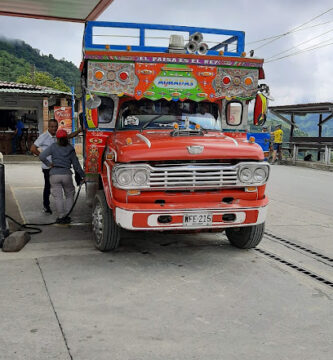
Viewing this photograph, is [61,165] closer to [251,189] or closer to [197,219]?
[197,219]

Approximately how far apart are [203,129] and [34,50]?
69.8 m

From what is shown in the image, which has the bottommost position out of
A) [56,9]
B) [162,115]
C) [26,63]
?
[162,115]

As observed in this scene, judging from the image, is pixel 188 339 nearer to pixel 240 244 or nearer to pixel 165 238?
Result: pixel 240 244

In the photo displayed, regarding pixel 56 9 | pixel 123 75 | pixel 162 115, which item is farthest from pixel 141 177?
pixel 56 9

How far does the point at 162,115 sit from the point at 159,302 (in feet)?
9.95

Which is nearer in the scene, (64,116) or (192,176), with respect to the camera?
(192,176)

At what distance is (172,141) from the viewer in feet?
17.0

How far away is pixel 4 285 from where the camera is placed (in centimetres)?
449

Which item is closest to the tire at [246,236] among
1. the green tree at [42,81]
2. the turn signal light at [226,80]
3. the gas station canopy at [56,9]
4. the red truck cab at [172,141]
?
the red truck cab at [172,141]

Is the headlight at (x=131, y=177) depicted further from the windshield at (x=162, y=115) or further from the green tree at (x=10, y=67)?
the green tree at (x=10, y=67)

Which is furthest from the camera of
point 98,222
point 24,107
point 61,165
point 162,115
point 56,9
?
point 24,107

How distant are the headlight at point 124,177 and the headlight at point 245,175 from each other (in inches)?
51.3

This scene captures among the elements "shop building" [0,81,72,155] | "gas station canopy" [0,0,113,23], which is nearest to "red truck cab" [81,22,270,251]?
"gas station canopy" [0,0,113,23]

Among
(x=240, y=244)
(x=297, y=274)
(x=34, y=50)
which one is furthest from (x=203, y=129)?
(x=34, y=50)
